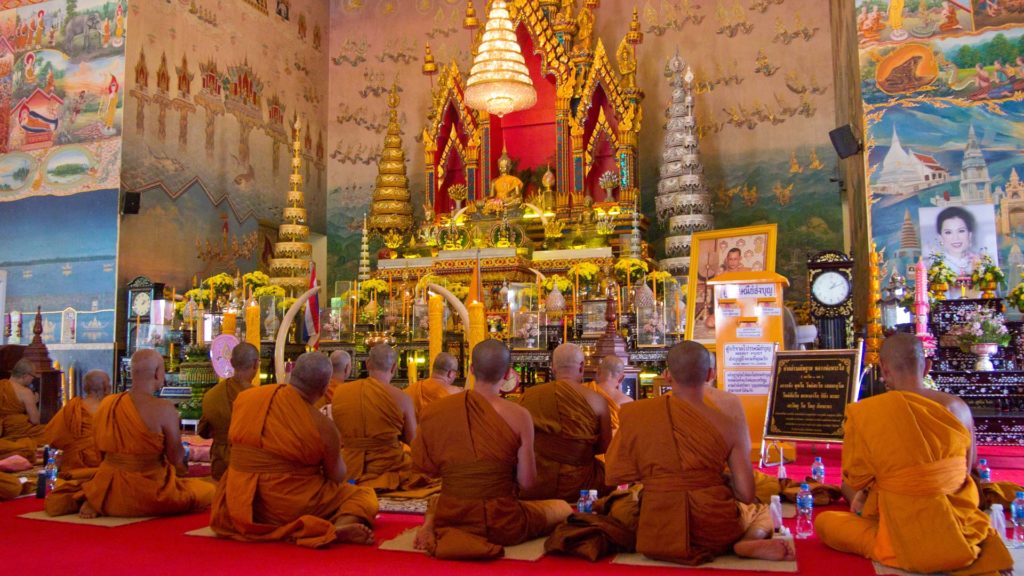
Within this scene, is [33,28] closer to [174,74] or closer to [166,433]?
[174,74]

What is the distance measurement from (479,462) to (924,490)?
1.90m

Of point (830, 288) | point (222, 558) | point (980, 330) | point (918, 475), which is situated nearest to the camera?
point (918, 475)

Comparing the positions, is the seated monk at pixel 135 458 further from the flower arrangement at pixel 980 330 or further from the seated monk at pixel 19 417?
the flower arrangement at pixel 980 330

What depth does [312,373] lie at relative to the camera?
446 cm

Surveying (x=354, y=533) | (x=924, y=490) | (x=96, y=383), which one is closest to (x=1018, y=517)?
(x=924, y=490)

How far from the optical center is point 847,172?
1352cm

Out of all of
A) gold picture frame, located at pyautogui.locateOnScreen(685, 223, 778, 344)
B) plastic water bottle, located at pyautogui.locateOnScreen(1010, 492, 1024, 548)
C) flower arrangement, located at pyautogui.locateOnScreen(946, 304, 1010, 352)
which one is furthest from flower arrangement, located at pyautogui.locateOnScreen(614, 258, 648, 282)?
plastic water bottle, located at pyautogui.locateOnScreen(1010, 492, 1024, 548)

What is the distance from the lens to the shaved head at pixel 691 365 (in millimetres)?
3975

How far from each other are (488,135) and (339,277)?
401cm

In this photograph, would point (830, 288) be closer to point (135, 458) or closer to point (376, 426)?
point (376, 426)

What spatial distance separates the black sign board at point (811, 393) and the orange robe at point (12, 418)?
18.8 ft

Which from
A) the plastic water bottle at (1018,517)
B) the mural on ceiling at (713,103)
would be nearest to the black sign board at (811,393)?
the plastic water bottle at (1018,517)

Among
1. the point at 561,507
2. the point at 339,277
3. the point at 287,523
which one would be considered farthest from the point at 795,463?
the point at 339,277

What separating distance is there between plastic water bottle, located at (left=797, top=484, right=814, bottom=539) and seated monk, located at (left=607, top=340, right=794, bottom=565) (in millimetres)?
519
